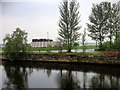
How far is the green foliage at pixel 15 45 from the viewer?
1634cm

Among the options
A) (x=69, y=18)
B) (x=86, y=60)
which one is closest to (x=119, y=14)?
(x=69, y=18)

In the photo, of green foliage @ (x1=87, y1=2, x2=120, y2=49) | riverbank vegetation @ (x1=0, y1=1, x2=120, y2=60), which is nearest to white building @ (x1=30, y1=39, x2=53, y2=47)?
riverbank vegetation @ (x1=0, y1=1, x2=120, y2=60)

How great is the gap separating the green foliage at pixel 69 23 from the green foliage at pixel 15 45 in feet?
9.68

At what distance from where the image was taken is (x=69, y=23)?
17.1 meters

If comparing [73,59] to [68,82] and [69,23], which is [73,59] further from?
[68,82]

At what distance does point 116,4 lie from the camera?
659 inches

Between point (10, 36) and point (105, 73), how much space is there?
30.1ft

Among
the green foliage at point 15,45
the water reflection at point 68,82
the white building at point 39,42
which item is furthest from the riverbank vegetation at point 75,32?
the water reflection at point 68,82

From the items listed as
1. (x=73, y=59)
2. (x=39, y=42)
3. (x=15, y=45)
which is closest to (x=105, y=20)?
(x=73, y=59)

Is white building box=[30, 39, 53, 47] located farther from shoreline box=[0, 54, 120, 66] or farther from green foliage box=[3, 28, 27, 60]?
shoreline box=[0, 54, 120, 66]

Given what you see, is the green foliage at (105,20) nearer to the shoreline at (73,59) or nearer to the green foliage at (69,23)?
the green foliage at (69,23)

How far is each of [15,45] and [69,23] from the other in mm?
Result: 4495

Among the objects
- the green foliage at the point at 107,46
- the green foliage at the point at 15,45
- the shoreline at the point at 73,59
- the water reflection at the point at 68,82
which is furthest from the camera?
the green foliage at the point at 15,45

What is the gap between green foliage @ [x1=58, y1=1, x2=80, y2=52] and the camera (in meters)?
16.9
